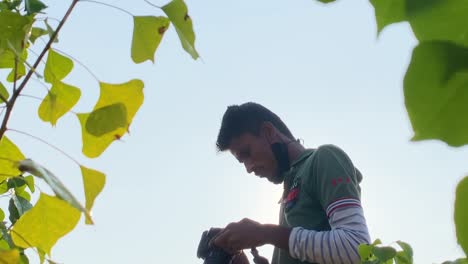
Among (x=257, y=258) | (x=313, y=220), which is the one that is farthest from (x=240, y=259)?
(x=313, y=220)

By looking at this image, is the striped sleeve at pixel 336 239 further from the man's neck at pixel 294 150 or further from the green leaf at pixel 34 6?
the green leaf at pixel 34 6

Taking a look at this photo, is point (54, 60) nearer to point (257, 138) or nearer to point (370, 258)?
point (370, 258)

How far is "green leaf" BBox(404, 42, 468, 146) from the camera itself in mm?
317

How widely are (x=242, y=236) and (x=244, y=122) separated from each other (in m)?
0.75

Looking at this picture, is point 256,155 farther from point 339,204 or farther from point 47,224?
point 47,224

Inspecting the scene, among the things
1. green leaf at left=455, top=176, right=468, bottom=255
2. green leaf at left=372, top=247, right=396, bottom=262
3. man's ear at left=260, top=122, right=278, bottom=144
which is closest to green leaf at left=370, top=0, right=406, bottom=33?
green leaf at left=455, top=176, right=468, bottom=255

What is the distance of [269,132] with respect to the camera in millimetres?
2506

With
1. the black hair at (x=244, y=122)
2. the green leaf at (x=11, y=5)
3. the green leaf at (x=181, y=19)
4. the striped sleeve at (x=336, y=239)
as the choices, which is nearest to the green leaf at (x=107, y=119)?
the green leaf at (x=181, y=19)

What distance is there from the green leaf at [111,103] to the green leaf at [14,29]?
4.8 inches

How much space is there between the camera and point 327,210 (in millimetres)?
1771

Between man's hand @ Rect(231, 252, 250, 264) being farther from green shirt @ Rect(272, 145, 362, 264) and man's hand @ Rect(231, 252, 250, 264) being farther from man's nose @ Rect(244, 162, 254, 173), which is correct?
man's nose @ Rect(244, 162, 254, 173)

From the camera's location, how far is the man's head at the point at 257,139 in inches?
93.8

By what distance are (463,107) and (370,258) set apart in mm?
1214

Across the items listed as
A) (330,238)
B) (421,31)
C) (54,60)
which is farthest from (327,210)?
(421,31)
